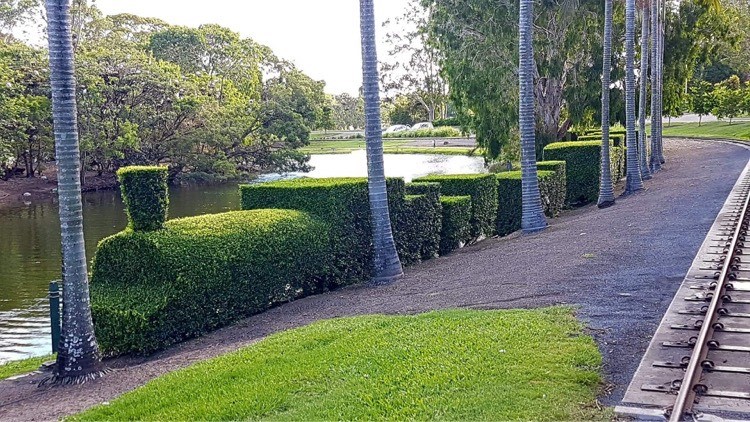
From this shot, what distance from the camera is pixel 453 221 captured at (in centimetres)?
1664

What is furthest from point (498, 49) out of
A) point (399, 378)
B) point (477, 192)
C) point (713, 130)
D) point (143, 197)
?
point (713, 130)

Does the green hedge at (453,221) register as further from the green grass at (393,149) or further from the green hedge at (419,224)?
the green grass at (393,149)

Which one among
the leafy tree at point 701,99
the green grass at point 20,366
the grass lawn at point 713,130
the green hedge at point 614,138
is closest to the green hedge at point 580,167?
the green hedge at point 614,138

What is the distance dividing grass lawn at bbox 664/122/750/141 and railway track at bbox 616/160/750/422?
40702 mm

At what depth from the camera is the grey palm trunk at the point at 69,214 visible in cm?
853

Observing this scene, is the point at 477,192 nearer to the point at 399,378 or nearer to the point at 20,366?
the point at 20,366

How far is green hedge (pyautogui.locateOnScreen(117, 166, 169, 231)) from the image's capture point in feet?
32.6

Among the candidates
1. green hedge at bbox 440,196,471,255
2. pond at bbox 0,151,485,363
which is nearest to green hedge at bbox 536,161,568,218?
green hedge at bbox 440,196,471,255

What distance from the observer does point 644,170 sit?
29.7m

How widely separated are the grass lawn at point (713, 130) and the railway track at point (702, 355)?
40.7 metres

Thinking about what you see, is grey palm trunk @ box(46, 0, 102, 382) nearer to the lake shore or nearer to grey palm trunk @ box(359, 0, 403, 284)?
grey palm trunk @ box(359, 0, 403, 284)

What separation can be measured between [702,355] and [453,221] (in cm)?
1005

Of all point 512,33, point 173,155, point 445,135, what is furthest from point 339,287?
point 445,135

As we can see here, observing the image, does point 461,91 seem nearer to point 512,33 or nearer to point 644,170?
point 512,33
